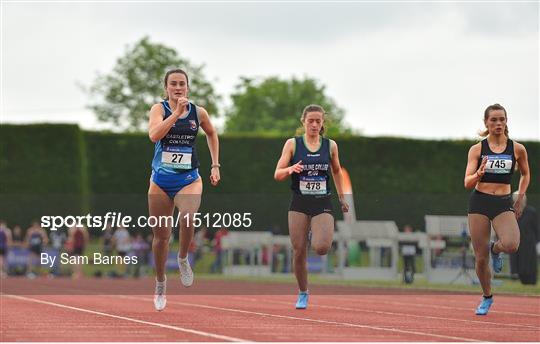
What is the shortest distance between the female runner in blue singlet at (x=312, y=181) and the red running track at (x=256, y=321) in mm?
989

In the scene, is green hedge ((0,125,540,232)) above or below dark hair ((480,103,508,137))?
above

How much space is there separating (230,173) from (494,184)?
117ft

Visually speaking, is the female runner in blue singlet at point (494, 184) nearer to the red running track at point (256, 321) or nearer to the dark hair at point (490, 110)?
the dark hair at point (490, 110)

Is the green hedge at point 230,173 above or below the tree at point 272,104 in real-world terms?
below

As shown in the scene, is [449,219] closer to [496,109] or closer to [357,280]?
[357,280]

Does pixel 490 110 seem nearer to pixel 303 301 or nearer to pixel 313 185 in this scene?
pixel 313 185

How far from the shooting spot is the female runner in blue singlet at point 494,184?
604 inches

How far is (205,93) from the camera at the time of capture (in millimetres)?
83688

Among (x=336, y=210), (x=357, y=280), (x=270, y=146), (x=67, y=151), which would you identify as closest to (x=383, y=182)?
(x=270, y=146)

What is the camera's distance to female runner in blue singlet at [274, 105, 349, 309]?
1544cm

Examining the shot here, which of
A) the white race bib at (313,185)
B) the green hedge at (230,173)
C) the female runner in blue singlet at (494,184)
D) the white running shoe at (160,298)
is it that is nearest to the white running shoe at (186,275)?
the white running shoe at (160,298)

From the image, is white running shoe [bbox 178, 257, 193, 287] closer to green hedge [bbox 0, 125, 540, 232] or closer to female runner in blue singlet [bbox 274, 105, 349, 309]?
female runner in blue singlet [bbox 274, 105, 349, 309]

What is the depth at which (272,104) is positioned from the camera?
4200 inches

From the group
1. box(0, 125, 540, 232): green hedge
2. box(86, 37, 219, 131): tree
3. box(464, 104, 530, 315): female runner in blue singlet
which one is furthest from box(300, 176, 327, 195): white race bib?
box(86, 37, 219, 131): tree
